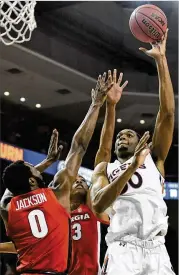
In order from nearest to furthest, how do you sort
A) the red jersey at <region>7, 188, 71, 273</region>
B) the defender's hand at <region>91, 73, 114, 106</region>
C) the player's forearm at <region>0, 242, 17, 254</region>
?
1. the red jersey at <region>7, 188, 71, 273</region>
2. the defender's hand at <region>91, 73, 114, 106</region>
3. the player's forearm at <region>0, 242, 17, 254</region>

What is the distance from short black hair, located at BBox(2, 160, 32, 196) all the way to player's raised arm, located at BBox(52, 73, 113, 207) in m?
0.18

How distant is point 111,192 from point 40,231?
18.1 inches

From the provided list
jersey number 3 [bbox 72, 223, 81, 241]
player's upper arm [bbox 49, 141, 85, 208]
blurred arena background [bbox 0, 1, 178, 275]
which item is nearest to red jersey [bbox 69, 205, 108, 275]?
jersey number 3 [bbox 72, 223, 81, 241]

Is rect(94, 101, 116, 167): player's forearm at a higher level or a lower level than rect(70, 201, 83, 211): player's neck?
higher

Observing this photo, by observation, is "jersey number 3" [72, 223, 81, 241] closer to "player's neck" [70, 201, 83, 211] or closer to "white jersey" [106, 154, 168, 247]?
"player's neck" [70, 201, 83, 211]

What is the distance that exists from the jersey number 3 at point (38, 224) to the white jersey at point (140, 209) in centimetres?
55

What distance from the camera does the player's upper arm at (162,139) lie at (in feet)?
11.6

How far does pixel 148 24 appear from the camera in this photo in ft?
12.1

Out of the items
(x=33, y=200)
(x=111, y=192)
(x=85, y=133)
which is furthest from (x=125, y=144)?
(x=33, y=200)

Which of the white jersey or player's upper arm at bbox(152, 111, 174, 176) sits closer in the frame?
the white jersey

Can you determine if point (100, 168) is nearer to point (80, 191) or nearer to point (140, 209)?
point (140, 209)

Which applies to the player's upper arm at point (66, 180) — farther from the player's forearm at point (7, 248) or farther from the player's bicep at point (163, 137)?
the player's forearm at point (7, 248)

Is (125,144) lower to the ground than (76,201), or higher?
higher

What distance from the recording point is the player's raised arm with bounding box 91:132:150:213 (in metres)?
3.04
